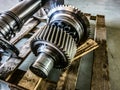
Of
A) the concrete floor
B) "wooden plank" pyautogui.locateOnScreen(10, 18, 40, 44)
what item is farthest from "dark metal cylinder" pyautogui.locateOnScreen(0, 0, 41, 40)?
the concrete floor

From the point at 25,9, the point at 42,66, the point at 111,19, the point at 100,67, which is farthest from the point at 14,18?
the point at 111,19

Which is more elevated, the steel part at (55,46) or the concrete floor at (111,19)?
the steel part at (55,46)

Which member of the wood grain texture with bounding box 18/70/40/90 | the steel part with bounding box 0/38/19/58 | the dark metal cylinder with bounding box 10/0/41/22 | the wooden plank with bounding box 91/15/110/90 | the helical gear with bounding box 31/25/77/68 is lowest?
the wooden plank with bounding box 91/15/110/90

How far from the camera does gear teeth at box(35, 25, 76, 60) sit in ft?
3.92

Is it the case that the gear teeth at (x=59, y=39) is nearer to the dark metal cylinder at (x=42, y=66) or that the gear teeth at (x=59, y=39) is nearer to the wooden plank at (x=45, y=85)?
the dark metal cylinder at (x=42, y=66)

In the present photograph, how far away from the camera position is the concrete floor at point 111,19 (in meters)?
1.59

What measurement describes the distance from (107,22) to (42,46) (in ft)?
5.08

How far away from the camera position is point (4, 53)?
4.93 ft

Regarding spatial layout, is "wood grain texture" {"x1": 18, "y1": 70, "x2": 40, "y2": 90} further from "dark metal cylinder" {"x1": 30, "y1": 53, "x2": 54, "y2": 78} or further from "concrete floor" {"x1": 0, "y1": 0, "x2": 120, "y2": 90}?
"concrete floor" {"x1": 0, "y1": 0, "x2": 120, "y2": 90}

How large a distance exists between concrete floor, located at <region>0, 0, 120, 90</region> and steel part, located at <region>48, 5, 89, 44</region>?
47cm

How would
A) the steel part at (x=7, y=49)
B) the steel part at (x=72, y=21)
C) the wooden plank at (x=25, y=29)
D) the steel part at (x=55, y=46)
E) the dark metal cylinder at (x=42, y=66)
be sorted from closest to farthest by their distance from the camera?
the dark metal cylinder at (x=42, y=66) < the steel part at (x=55, y=46) < the steel part at (x=7, y=49) < the steel part at (x=72, y=21) < the wooden plank at (x=25, y=29)

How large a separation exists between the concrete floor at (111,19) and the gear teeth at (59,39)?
54 cm

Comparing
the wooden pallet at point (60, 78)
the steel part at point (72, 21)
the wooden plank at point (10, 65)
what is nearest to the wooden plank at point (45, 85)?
the wooden pallet at point (60, 78)

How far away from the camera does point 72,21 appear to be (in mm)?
1469
